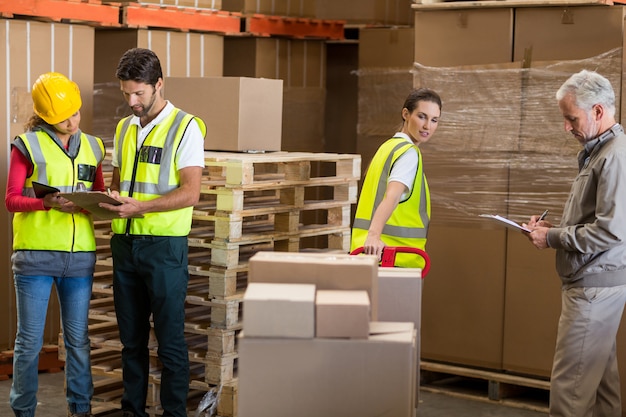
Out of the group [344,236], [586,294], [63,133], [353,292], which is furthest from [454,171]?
[353,292]

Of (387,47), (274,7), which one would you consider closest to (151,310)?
(387,47)

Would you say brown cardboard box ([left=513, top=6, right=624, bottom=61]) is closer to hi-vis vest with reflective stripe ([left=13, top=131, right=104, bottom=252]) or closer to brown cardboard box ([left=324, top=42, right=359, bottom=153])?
brown cardboard box ([left=324, top=42, right=359, bottom=153])

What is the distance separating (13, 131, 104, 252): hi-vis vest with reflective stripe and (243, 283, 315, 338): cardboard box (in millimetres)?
2118

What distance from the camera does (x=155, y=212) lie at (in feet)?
17.5

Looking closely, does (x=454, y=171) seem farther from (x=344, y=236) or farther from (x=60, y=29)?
(x=60, y=29)

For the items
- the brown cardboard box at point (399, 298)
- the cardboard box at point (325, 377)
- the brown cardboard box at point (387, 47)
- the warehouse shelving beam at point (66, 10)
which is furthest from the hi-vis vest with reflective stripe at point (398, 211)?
the warehouse shelving beam at point (66, 10)

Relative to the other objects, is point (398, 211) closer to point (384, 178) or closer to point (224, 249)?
point (384, 178)

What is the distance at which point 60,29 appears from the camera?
7.12 m

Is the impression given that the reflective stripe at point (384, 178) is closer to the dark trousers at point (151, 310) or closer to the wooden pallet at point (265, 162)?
the wooden pallet at point (265, 162)

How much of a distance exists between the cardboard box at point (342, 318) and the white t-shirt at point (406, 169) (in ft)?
6.05

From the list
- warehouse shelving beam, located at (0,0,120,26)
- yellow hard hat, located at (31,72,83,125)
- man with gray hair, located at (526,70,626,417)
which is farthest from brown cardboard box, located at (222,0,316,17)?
man with gray hair, located at (526,70,626,417)

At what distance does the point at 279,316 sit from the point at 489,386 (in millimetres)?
3705

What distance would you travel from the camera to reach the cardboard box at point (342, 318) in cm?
349

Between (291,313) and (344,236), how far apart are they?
3.18 meters
